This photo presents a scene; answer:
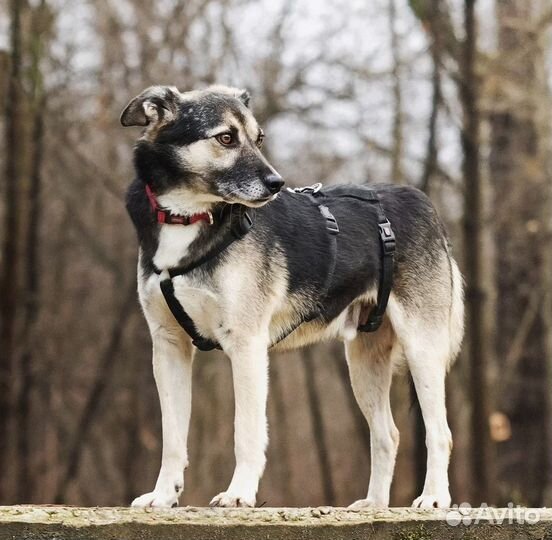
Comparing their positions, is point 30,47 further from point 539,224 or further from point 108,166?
point 539,224

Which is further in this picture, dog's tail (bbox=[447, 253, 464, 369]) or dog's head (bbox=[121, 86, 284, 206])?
dog's tail (bbox=[447, 253, 464, 369])

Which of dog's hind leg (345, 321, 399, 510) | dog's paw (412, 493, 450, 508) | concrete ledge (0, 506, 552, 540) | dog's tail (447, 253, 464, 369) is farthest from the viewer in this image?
dog's tail (447, 253, 464, 369)

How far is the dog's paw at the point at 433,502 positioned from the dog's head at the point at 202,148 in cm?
204

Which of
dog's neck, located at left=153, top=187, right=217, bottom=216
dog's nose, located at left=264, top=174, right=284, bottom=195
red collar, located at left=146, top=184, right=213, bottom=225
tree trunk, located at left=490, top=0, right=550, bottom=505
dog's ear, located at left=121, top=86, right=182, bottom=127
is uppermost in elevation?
dog's ear, located at left=121, top=86, right=182, bottom=127

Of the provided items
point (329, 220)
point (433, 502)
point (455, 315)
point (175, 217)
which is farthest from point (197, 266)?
point (455, 315)

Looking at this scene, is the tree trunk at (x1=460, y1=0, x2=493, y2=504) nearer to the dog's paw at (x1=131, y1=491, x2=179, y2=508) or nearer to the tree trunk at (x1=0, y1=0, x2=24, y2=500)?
the tree trunk at (x1=0, y1=0, x2=24, y2=500)

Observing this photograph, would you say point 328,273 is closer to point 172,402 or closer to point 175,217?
point 175,217

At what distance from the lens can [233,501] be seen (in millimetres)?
5359

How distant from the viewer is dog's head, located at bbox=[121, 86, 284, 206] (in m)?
5.63

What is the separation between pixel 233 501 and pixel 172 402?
0.76 meters

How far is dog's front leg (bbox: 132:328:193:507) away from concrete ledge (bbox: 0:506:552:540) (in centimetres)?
48

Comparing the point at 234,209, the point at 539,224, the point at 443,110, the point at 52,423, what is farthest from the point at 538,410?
the point at 234,209

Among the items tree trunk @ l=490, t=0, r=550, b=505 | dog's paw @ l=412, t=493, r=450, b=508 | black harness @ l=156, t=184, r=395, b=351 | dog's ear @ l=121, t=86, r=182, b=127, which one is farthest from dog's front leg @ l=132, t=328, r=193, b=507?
tree trunk @ l=490, t=0, r=550, b=505

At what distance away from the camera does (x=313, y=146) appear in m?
21.1
